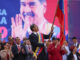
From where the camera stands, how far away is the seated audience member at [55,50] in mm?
13930

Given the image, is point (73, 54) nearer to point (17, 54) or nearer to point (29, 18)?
point (29, 18)

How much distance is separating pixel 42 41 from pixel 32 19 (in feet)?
18.2

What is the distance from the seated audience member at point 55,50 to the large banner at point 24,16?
3914 millimetres

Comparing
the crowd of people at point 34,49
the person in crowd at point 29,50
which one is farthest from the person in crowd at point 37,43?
the person in crowd at point 29,50

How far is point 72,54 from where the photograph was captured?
1641 centimetres

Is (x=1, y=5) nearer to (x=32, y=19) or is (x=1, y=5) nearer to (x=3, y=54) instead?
(x=32, y=19)

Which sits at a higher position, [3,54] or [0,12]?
[0,12]

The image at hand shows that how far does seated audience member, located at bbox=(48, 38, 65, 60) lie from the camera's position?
1393 centimetres

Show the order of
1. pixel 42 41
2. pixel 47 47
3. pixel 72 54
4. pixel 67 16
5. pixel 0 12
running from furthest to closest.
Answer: pixel 67 16
pixel 0 12
pixel 72 54
pixel 47 47
pixel 42 41

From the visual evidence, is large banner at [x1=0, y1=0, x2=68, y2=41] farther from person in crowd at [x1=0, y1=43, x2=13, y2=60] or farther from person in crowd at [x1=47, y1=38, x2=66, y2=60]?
person in crowd at [x1=47, y1=38, x2=66, y2=60]

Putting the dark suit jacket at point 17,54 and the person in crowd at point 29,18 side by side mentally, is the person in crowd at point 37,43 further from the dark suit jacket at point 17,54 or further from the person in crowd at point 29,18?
the person in crowd at point 29,18

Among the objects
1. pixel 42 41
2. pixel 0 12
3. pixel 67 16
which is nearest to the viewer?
pixel 42 41

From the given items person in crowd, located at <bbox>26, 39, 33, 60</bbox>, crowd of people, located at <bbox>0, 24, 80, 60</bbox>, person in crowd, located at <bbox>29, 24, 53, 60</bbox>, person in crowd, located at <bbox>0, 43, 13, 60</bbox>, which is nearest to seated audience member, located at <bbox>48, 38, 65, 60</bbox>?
crowd of people, located at <bbox>0, 24, 80, 60</bbox>

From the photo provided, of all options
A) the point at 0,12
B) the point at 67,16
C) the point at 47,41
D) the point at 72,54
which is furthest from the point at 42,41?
the point at 67,16
